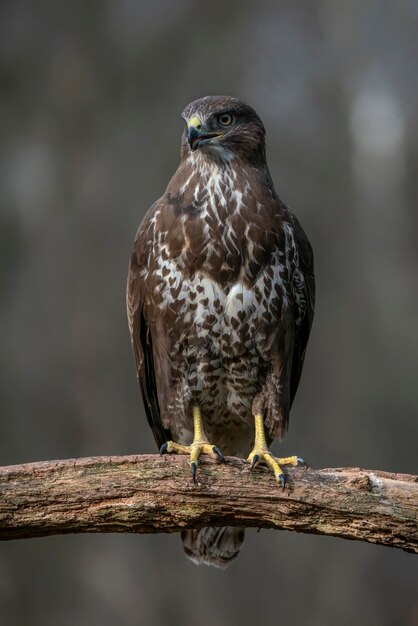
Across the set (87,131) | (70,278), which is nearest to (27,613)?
(70,278)

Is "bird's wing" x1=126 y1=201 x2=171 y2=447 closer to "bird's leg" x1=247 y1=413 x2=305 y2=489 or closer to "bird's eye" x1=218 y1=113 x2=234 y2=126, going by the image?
"bird's eye" x1=218 y1=113 x2=234 y2=126

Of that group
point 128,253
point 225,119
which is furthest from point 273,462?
point 128,253

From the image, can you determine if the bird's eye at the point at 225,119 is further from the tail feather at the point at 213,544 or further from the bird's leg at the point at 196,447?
the tail feather at the point at 213,544

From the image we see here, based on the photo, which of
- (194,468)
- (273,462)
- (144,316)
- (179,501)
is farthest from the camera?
(144,316)

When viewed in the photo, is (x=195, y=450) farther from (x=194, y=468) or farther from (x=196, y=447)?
(x=194, y=468)

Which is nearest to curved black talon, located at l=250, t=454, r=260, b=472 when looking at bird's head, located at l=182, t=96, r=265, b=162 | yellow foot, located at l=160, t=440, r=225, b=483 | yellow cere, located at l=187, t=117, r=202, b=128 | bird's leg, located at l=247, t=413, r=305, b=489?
bird's leg, located at l=247, t=413, r=305, b=489

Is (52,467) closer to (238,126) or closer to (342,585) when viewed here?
(238,126)

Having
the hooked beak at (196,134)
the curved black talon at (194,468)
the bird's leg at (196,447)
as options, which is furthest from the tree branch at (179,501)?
the hooked beak at (196,134)
